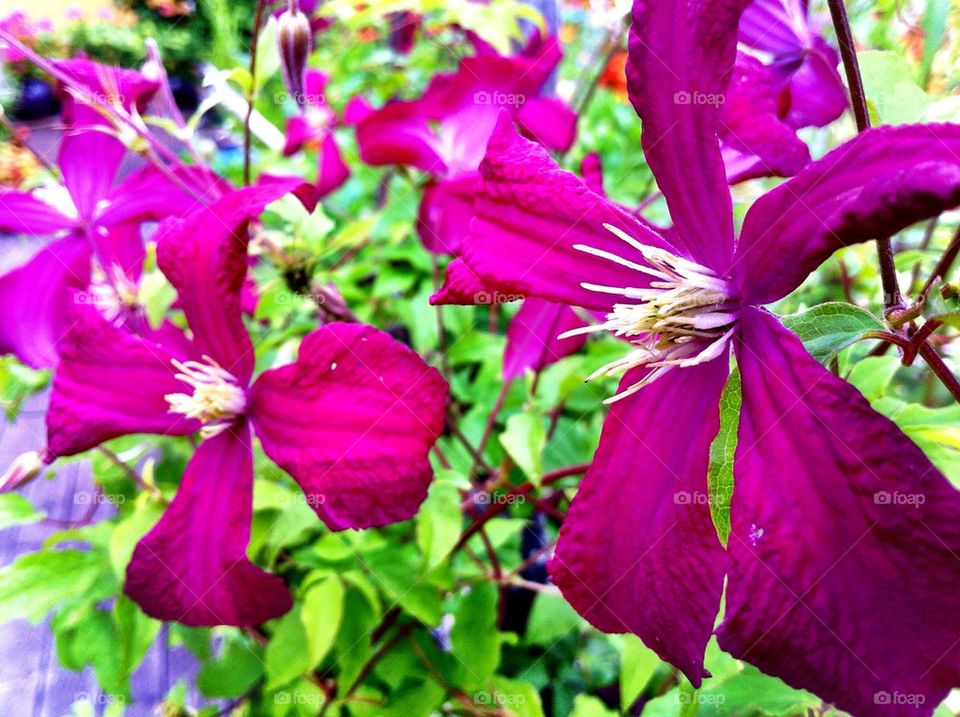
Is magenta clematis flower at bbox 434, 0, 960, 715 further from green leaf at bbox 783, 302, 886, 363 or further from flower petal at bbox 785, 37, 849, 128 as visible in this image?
flower petal at bbox 785, 37, 849, 128

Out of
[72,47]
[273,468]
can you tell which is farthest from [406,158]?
[72,47]

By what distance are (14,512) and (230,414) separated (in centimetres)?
27

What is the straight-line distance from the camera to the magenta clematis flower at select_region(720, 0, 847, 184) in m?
0.40

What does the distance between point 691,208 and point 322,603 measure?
1.31 feet

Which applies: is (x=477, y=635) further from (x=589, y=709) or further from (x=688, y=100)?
(x=688, y=100)

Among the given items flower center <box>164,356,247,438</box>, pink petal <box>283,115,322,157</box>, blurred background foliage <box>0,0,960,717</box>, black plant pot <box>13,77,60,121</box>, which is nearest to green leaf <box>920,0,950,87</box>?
blurred background foliage <box>0,0,960,717</box>

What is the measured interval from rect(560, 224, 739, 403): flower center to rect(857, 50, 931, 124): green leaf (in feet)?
0.55

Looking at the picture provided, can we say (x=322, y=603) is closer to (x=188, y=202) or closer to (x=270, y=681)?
(x=270, y=681)

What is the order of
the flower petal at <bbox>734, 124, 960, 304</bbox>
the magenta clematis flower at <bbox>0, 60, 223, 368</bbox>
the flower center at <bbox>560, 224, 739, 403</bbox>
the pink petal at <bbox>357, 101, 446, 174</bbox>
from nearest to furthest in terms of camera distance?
the flower petal at <bbox>734, 124, 960, 304</bbox>
the flower center at <bbox>560, 224, 739, 403</bbox>
the magenta clematis flower at <bbox>0, 60, 223, 368</bbox>
the pink petal at <bbox>357, 101, 446, 174</bbox>

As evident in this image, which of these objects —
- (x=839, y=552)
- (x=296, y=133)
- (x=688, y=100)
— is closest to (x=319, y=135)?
(x=296, y=133)

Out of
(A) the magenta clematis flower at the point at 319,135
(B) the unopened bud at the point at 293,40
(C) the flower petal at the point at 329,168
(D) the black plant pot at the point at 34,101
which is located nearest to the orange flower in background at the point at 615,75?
(A) the magenta clematis flower at the point at 319,135

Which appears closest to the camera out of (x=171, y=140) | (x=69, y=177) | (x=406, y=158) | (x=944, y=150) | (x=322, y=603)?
(x=944, y=150)

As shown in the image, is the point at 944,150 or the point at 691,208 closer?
the point at 944,150

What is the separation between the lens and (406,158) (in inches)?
32.3
